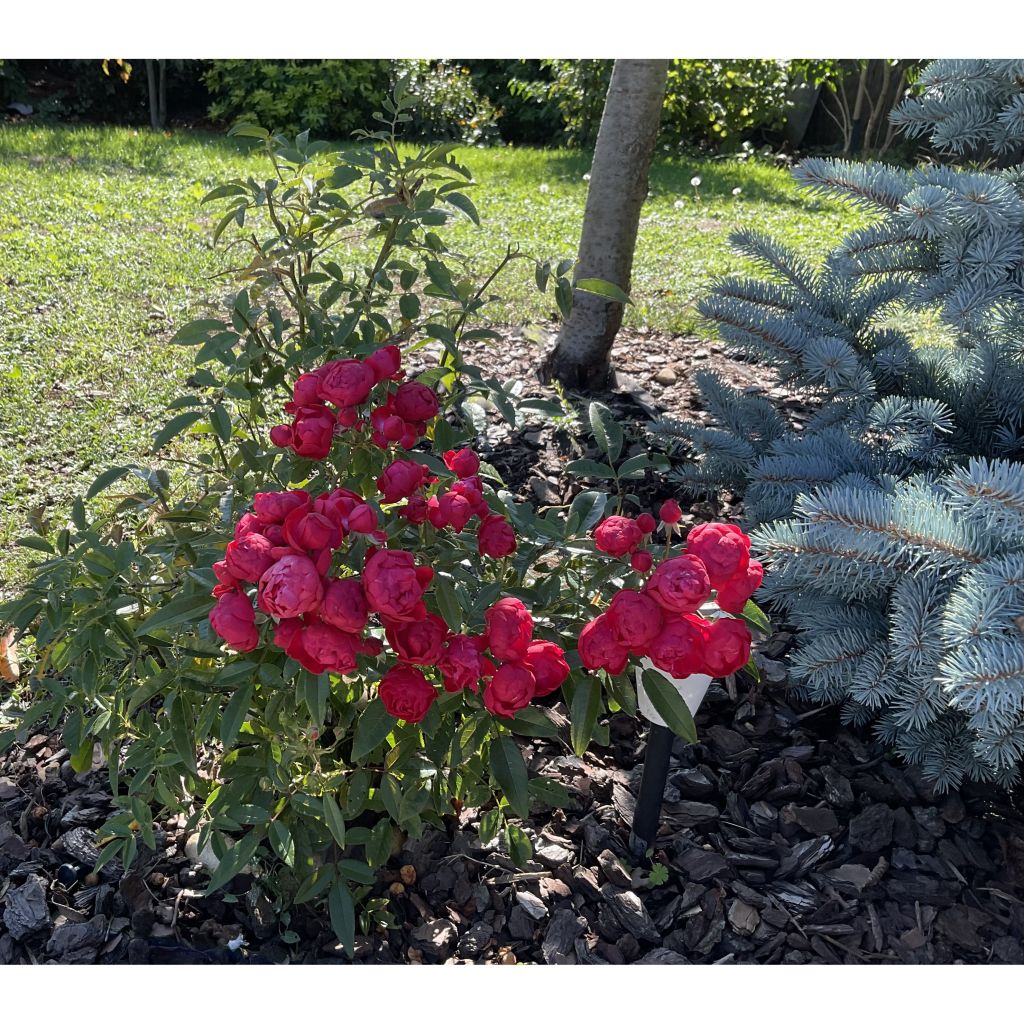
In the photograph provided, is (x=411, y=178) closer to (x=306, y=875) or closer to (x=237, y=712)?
(x=237, y=712)

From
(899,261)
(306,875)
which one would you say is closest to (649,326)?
(899,261)

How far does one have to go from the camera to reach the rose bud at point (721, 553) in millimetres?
1182

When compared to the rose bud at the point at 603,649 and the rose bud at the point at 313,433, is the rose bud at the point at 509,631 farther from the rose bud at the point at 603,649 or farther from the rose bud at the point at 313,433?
the rose bud at the point at 313,433

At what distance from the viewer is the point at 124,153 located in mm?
6449

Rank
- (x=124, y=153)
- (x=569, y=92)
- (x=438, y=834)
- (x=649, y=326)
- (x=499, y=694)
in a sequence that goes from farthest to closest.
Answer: (x=569, y=92), (x=124, y=153), (x=649, y=326), (x=438, y=834), (x=499, y=694)

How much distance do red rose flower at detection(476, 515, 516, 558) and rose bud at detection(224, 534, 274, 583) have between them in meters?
0.32

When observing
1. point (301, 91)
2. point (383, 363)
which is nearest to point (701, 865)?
point (383, 363)

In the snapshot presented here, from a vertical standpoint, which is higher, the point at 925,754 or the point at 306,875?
the point at 925,754

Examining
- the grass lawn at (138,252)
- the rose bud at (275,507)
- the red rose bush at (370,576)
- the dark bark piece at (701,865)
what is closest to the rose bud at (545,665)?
the red rose bush at (370,576)

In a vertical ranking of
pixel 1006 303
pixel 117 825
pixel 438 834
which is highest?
pixel 1006 303

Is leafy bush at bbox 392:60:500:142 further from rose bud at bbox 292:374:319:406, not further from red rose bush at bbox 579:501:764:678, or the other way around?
red rose bush at bbox 579:501:764:678

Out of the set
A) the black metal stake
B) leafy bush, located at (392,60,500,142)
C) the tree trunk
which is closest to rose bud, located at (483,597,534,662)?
the black metal stake

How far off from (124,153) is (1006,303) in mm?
6158

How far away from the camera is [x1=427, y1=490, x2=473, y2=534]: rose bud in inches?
49.2
